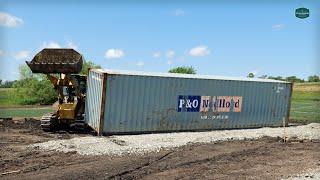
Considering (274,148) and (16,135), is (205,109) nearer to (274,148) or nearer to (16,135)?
(274,148)

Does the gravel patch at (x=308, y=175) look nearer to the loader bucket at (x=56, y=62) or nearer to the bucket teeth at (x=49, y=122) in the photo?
the loader bucket at (x=56, y=62)

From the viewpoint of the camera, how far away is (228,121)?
24875mm

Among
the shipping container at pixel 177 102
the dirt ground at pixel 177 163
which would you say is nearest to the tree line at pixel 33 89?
the shipping container at pixel 177 102

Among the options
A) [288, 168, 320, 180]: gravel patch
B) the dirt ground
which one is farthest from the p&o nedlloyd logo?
[288, 168, 320, 180]: gravel patch

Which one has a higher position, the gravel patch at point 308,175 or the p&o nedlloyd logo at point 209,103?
the p&o nedlloyd logo at point 209,103

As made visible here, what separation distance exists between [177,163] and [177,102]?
345 inches

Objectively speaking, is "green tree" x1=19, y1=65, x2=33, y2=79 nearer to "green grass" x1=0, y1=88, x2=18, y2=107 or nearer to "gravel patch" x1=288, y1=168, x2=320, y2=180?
"green grass" x1=0, y1=88, x2=18, y2=107

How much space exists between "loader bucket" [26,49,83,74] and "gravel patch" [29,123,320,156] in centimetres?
370

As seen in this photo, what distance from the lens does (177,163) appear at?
1389 centimetres

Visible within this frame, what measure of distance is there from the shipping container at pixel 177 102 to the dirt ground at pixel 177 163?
341cm

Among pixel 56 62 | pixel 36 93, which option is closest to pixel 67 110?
pixel 56 62

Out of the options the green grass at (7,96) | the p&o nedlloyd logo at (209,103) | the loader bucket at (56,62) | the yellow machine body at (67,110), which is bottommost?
the green grass at (7,96)

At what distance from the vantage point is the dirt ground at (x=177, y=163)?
39.8 feet

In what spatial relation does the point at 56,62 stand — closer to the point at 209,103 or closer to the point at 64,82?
the point at 64,82
